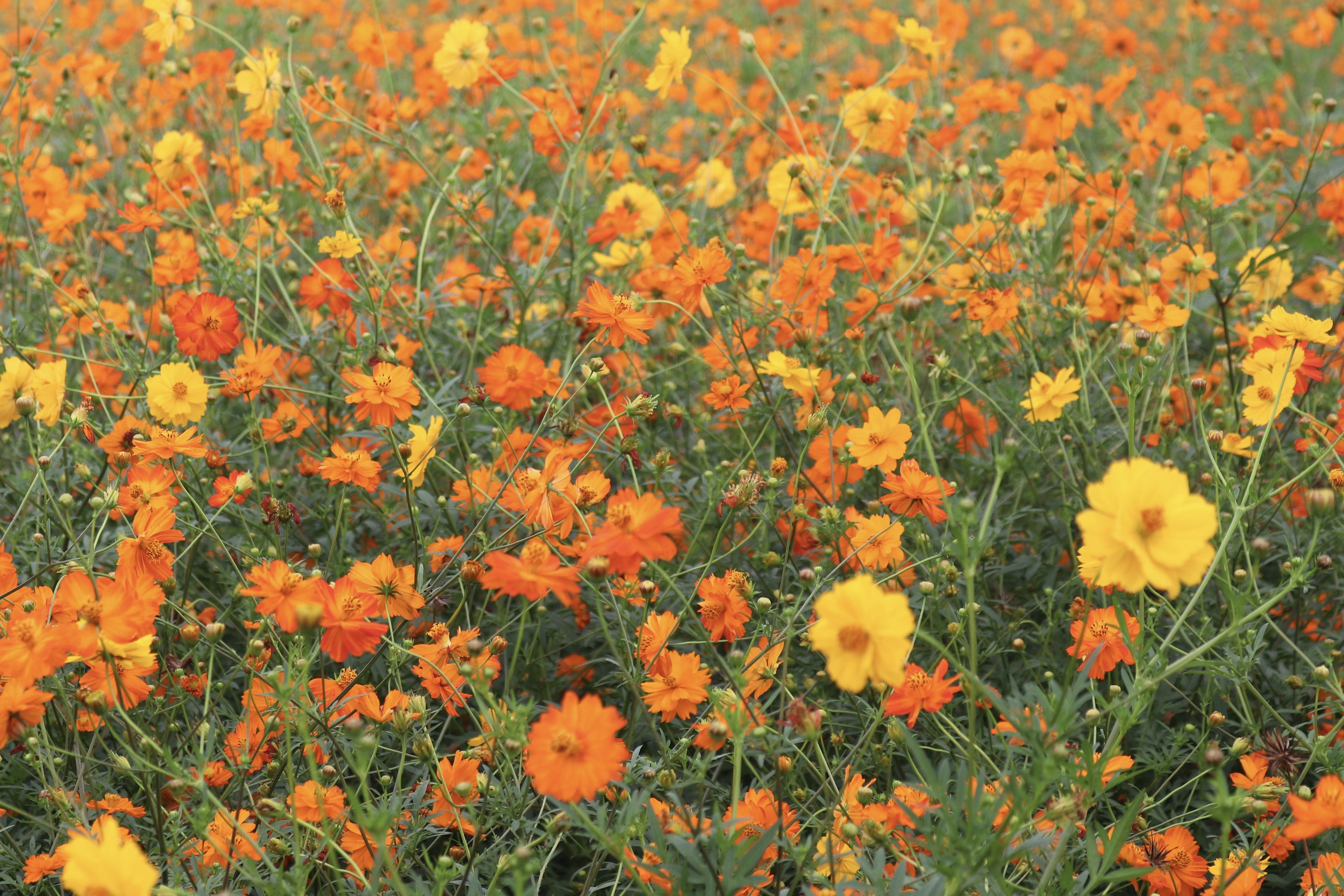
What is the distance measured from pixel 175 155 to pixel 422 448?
1267 millimetres

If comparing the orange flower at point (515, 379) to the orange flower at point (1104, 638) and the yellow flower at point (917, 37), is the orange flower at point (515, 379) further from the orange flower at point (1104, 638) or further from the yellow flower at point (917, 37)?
the yellow flower at point (917, 37)

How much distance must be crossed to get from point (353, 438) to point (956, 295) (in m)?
1.27

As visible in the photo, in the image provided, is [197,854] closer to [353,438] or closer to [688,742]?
[688,742]

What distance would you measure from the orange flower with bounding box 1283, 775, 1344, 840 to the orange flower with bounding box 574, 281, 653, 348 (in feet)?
3.38

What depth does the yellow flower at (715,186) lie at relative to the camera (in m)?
2.78

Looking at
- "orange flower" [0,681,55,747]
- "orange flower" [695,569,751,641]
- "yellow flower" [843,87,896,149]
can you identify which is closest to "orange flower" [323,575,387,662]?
"orange flower" [0,681,55,747]

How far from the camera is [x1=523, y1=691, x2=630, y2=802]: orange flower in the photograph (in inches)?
40.6

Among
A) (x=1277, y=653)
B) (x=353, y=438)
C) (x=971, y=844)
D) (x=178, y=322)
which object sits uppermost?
(x=178, y=322)

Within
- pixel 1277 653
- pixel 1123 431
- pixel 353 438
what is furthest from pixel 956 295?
pixel 353 438

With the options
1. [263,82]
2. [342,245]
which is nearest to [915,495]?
[342,245]

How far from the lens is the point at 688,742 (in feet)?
4.33

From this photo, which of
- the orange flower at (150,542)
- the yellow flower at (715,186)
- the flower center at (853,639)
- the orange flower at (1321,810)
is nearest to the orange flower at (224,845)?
the orange flower at (150,542)

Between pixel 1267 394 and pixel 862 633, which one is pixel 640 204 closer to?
pixel 1267 394

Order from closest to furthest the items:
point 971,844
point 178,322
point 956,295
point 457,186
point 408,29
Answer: point 971,844 → point 178,322 → point 956,295 → point 457,186 → point 408,29
